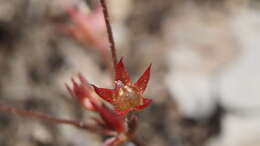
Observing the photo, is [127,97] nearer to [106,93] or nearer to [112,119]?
[106,93]

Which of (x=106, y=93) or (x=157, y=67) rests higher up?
(x=157, y=67)

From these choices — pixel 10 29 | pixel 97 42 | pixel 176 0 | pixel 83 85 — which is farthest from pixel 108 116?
pixel 176 0

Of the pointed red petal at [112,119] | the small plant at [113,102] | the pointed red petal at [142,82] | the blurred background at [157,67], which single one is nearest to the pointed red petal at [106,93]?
the small plant at [113,102]

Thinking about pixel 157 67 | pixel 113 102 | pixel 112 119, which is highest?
pixel 157 67

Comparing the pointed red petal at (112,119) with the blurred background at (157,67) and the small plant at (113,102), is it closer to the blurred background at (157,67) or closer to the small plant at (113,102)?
the small plant at (113,102)

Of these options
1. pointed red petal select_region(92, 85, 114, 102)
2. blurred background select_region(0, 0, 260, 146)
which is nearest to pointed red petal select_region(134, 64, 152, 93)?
pointed red petal select_region(92, 85, 114, 102)

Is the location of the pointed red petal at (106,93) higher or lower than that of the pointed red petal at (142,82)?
lower

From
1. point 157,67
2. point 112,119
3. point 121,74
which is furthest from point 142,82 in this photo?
point 157,67

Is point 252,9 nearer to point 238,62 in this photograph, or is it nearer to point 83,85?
point 238,62
